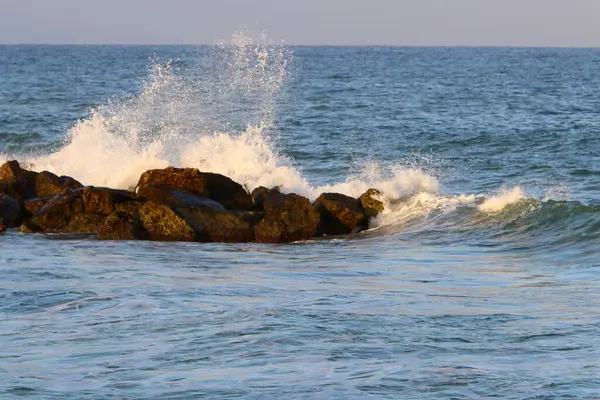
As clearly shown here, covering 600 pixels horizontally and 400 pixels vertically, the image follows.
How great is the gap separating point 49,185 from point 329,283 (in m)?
6.55

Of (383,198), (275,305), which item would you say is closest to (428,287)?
(275,305)

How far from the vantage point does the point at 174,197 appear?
1561 cm

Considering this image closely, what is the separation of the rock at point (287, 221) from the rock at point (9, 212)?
11.3ft

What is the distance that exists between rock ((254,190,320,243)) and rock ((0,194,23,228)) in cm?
345

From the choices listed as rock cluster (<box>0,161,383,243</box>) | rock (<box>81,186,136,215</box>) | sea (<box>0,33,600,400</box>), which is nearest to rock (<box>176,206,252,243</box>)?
rock cluster (<box>0,161,383,243</box>)

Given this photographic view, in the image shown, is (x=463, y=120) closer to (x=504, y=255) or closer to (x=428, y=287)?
(x=504, y=255)

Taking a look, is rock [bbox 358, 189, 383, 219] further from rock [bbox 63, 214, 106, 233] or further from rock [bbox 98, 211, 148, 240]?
rock [bbox 63, 214, 106, 233]

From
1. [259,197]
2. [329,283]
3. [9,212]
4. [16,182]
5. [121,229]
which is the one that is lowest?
[329,283]

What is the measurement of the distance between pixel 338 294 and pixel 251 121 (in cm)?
1994

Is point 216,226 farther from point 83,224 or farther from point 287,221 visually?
point 83,224

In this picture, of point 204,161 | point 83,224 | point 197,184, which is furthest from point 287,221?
point 204,161

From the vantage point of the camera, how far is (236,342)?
364 inches

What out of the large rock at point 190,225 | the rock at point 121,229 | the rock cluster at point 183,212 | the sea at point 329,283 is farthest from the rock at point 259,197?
the rock at point 121,229

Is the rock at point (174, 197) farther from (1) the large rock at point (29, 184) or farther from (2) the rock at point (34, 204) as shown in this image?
(1) the large rock at point (29, 184)
